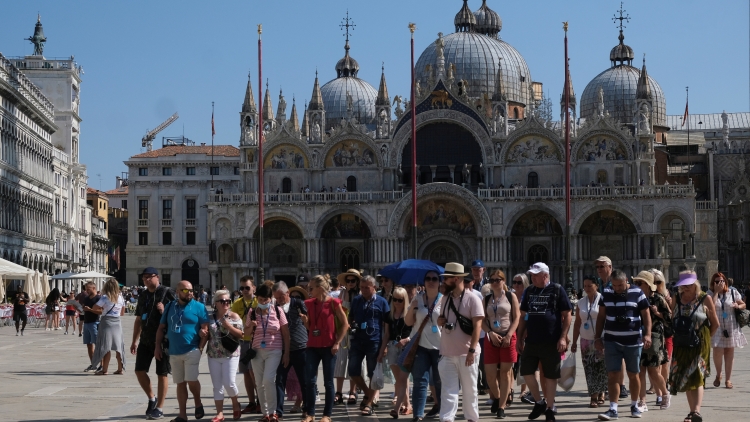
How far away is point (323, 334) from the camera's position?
655 inches

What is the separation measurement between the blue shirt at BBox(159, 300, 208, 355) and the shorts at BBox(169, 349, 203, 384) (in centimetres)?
7

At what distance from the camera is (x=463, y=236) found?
231ft

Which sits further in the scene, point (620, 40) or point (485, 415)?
point (620, 40)

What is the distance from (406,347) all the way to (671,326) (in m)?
4.09

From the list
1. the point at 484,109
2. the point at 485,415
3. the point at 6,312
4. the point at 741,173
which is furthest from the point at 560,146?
the point at 485,415

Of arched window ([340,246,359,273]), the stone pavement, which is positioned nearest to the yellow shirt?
the stone pavement

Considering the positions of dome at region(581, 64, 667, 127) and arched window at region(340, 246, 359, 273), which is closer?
arched window at region(340, 246, 359, 273)

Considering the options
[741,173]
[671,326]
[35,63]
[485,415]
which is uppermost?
[35,63]

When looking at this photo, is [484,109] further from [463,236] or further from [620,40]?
[620,40]

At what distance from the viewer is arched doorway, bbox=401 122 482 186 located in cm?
7188

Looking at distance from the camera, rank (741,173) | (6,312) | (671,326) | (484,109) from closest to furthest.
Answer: (671,326) → (6,312) → (484,109) → (741,173)

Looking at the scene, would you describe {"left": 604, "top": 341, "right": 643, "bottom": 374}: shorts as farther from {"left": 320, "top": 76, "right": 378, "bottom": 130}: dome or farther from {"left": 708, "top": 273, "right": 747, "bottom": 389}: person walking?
{"left": 320, "top": 76, "right": 378, "bottom": 130}: dome

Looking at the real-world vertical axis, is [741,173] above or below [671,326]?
above

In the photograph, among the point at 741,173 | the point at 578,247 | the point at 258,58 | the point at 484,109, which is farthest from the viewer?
the point at 741,173
